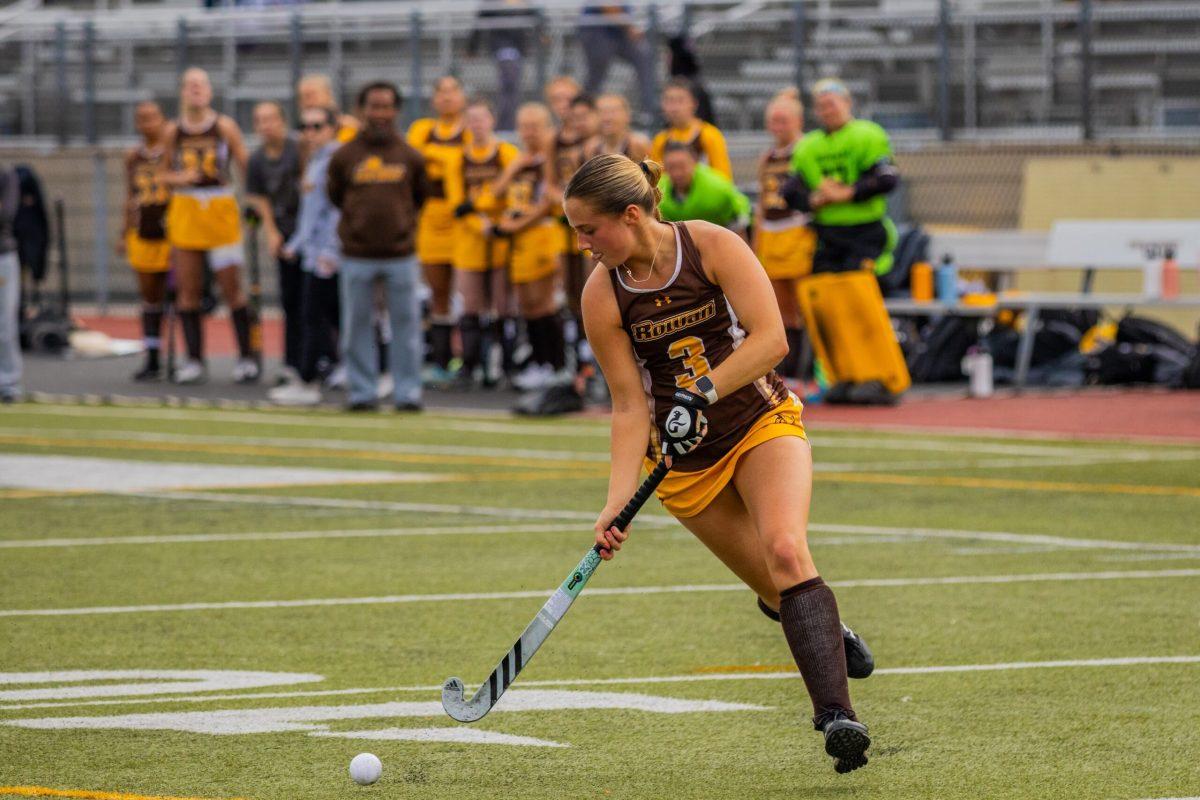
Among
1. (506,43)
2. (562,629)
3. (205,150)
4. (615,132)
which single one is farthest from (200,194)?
(562,629)

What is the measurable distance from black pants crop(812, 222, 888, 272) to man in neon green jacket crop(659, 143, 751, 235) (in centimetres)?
112

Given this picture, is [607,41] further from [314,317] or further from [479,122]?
[314,317]

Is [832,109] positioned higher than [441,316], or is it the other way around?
[832,109]

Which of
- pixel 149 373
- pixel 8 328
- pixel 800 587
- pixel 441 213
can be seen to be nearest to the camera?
pixel 800 587

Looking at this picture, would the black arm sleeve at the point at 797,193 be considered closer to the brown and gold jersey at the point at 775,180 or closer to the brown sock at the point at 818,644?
the brown and gold jersey at the point at 775,180

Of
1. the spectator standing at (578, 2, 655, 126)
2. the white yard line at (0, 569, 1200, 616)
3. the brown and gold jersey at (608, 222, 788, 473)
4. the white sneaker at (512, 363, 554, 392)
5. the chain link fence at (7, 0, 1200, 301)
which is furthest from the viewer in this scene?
the spectator standing at (578, 2, 655, 126)

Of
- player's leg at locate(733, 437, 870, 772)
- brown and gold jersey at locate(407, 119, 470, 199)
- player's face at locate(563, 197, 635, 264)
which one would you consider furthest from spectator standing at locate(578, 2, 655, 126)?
player's leg at locate(733, 437, 870, 772)

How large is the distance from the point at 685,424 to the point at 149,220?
13.7 m

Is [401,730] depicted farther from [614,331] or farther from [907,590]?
[907,590]

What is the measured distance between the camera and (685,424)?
5.62 metres

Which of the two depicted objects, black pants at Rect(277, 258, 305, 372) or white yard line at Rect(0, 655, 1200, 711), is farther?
black pants at Rect(277, 258, 305, 372)

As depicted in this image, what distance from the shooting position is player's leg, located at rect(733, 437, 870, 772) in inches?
212

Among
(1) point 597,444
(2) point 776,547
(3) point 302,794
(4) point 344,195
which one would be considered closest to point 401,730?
(3) point 302,794

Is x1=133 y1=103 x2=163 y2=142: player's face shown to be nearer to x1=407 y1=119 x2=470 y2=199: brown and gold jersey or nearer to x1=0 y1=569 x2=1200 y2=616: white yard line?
x1=407 y1=119 x2=470 y2=199: brown and gold jersey
